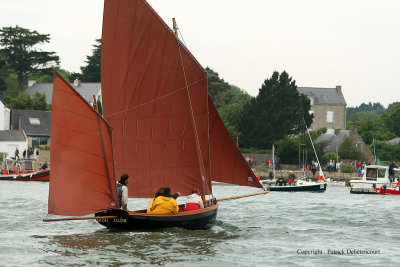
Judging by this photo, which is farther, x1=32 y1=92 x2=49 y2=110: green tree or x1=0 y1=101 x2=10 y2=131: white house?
x1=32 y1=92 x2=49 y2=110: green tree

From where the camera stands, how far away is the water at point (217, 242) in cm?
1986

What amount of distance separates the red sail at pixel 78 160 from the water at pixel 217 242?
48.1 inches

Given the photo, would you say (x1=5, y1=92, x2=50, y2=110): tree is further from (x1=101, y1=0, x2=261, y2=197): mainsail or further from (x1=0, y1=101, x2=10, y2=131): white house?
(x1=101, y1=0, x2=261, y2=197): mainsail

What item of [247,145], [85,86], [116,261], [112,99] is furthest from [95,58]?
[116,261]

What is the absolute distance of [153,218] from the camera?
23.9m

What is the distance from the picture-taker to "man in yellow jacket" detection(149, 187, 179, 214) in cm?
2423

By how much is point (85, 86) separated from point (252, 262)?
10162 cm

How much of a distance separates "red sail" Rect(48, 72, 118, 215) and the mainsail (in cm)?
378

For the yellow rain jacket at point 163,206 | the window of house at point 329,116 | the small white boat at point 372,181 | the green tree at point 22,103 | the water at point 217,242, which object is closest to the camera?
the water at point 217,242

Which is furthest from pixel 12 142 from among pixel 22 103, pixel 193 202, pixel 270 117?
pixel 193 202

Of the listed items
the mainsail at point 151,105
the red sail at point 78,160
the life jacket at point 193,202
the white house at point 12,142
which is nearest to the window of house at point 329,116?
the white house at point 12,142

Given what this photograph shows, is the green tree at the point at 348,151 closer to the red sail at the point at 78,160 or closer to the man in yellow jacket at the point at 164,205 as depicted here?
the man in yellow jacket at the point at 164,205

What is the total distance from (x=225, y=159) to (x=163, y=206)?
4872 mm

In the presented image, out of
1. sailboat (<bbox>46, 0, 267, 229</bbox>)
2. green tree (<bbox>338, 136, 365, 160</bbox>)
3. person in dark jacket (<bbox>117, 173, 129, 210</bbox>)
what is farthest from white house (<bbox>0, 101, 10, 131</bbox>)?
person in dark jacket (<bbox>117, 173, 129, 210</bbox>)
